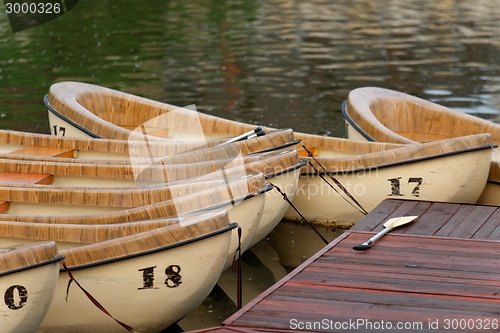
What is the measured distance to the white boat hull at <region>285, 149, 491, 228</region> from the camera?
22.6ft

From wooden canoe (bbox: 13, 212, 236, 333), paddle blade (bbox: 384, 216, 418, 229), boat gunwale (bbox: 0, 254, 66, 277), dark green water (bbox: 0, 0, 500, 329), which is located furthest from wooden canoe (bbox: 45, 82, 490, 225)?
boat gunwale (bbox: 0, 254, 66, 277)

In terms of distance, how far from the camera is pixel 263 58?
17.0 metres

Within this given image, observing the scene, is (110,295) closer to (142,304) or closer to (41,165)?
(142,304)

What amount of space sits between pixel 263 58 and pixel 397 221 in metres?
11.4

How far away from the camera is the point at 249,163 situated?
6359 millimetres

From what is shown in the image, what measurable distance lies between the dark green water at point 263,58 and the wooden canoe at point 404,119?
4.85 feet

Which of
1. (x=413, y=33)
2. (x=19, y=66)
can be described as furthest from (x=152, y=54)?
(x=413, y=33)

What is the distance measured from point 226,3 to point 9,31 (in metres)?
8.03

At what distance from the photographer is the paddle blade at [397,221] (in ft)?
19.4

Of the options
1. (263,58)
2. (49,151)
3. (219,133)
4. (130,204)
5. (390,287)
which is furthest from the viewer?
(263,58)

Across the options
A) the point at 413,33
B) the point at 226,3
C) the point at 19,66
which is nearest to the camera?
the point at 19,66

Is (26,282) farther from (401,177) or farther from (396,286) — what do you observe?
(401,177)

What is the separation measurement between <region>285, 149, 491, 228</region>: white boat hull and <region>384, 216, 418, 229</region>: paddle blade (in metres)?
0.92

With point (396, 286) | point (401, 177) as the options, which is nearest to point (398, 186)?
point (401, 177)
